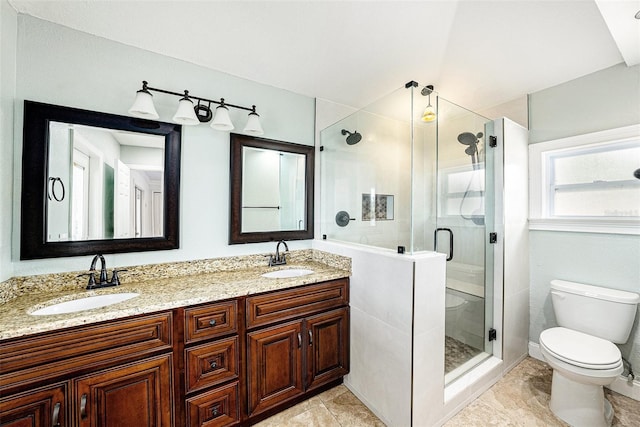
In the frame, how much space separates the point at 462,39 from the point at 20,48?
2755 mm

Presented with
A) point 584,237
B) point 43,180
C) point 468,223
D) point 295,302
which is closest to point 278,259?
point 295,302

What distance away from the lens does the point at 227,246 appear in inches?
81.1

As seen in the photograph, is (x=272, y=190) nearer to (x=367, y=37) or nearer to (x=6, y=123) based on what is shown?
(x=367, y=37)

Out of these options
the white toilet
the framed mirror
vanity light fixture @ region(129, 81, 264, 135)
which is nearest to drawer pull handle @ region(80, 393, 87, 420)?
the framed mirror

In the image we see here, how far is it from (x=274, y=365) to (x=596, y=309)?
2.28 m

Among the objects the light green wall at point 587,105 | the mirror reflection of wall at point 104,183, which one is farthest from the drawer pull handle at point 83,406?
the light green wall at point 587,105

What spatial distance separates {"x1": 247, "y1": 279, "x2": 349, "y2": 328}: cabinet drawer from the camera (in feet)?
5.20

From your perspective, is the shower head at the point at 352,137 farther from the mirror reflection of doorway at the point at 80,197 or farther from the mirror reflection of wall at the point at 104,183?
the mirror reflection of doorway at the point at 80,197

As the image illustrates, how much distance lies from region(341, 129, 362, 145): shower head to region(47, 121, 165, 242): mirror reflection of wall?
1.52 m

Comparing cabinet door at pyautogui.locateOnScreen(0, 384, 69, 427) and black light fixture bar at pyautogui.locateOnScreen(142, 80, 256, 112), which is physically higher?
black light fixture bar at pyautogui.locateOnScreen(142, 80, 256, 112)

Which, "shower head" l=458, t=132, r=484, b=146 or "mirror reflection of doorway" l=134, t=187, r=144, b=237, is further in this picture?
"shower head" l=458, t=132, r=484, b=146

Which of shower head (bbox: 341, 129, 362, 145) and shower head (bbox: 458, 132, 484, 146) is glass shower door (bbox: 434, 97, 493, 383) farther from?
shower head (bbox: 341, 129, 362, 145)

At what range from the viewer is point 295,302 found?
1.73 metres

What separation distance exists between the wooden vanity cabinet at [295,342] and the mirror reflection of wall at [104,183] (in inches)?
38.0
